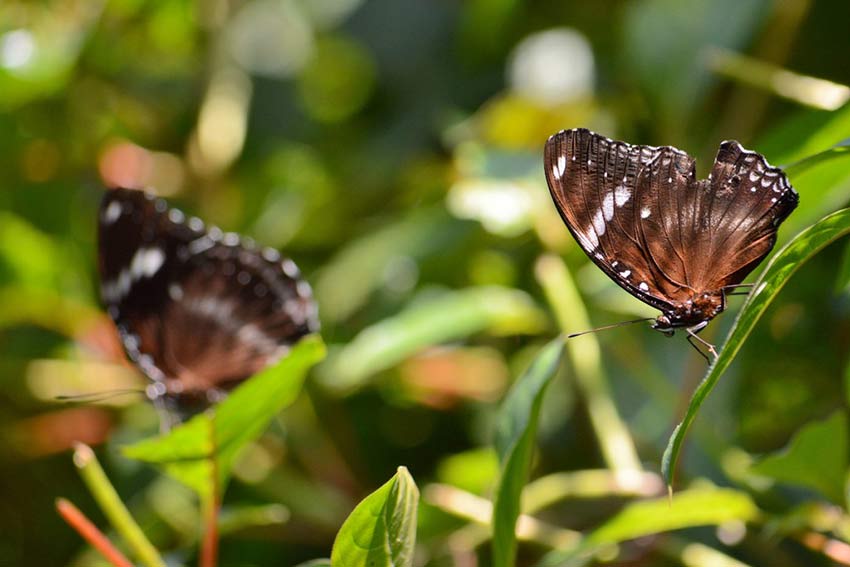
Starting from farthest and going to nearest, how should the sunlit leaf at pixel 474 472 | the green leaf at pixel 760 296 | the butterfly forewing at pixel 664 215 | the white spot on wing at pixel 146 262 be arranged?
the white spot on wing at pixel 146 262, the sunlit leaf at pixel 474 472, the butterfly forewing at pixel 664 215, the green leaf at pixel 760 296

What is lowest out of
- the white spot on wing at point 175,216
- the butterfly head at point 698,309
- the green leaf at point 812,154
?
the white spot on wing at point 175,216

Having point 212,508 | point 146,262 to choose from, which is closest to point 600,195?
point 212,508

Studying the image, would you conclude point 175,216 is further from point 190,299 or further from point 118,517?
point 118,517

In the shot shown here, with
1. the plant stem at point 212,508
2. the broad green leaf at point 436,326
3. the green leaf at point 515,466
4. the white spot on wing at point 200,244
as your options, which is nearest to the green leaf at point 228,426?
the plant stem at point 212,508

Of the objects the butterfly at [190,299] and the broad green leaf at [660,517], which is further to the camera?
the butterfly at [190,299]

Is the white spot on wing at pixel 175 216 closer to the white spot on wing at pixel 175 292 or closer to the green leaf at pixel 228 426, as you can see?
the white spot on wing at pixel 175 292

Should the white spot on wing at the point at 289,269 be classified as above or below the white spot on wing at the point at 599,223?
below

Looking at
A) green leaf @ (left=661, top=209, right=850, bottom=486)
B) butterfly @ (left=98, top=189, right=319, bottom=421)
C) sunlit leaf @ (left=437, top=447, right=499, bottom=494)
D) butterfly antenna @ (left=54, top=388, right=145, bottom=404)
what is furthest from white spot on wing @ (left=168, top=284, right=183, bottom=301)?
green leaf @ (left=661, top=209, right=850, bottom=486)

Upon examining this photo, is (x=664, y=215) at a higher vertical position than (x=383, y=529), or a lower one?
higher
